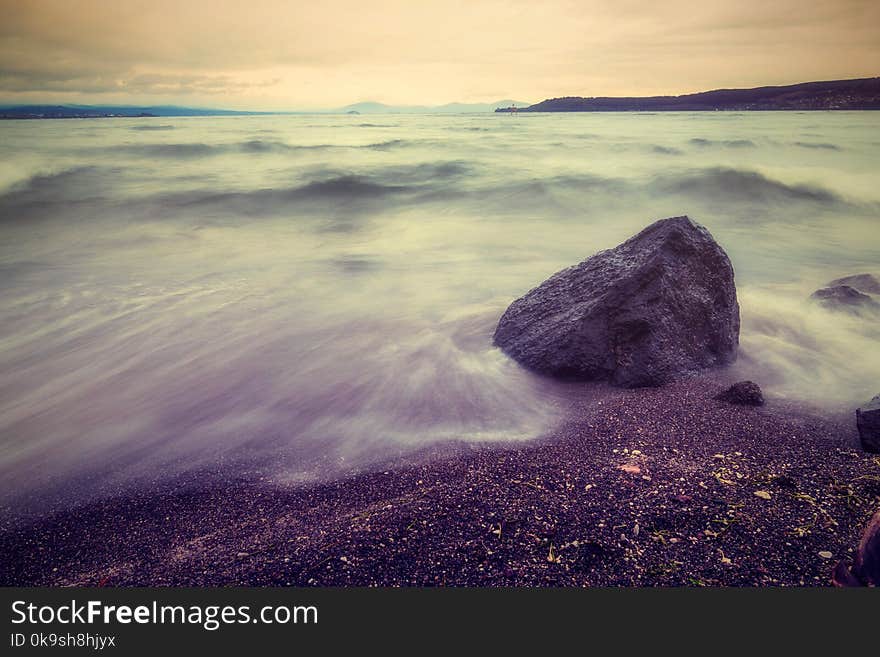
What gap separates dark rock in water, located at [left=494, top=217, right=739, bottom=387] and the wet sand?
0.78 meters

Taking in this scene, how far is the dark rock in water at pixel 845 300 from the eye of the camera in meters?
6.36

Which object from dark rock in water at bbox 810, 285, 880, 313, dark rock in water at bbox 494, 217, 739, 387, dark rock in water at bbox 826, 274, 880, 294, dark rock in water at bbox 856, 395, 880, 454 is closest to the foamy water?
dark rock in water at bbox 810, 285, 880, 313

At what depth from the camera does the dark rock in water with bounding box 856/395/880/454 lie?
11.2 feet

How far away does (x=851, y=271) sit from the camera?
346 inches

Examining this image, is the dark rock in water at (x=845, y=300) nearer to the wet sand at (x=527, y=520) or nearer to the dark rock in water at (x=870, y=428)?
the wet sand at (x=527, y=520)

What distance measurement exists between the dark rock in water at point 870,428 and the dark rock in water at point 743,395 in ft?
2.21

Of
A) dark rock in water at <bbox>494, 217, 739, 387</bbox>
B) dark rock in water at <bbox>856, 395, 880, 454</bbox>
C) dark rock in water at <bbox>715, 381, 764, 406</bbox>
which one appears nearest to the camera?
dark rock in water at <bbox>856, 395, 880, 454</bbox>

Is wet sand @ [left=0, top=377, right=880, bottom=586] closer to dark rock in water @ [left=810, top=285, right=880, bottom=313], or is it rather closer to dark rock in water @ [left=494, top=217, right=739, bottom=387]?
dark rock in water @ [left=494, top=217, right=739, bottom=387]

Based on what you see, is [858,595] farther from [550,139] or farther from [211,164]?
[550,139]

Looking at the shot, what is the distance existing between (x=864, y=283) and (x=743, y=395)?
15.8 feet

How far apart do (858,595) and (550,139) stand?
35.5 m

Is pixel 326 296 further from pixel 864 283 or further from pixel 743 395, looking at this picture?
pixel 864 283

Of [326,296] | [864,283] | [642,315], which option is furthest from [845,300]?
[326,296]

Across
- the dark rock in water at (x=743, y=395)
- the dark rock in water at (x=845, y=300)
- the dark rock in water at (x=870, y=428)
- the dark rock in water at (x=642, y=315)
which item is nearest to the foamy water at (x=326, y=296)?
the dark rock in water at (x=845, y=300)
